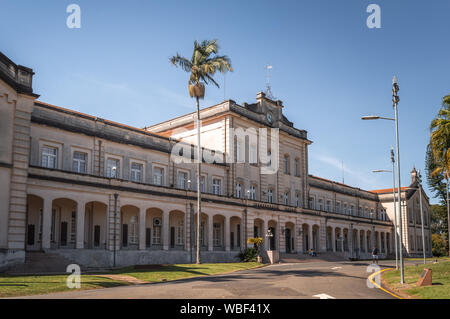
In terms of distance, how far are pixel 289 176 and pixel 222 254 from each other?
17.4 metres

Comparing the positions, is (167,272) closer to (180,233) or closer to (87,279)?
(87,279)

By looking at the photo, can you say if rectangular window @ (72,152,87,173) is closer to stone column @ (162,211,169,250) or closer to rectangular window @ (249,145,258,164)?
stone column @ (162,211,169,250)

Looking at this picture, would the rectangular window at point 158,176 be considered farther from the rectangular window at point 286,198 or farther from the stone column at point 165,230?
the rectangular window at point 286,198

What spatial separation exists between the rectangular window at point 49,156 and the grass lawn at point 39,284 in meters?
11.9

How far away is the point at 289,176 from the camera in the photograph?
55750mm

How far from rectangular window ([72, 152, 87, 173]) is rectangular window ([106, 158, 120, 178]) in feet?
6.35

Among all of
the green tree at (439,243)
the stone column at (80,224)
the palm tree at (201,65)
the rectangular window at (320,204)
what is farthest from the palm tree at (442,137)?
the green tree at (439,243)

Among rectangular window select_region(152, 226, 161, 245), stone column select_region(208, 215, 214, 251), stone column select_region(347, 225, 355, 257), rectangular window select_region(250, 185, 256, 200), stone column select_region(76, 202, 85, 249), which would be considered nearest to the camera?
stone column select_region(76, 202, 85, 249)

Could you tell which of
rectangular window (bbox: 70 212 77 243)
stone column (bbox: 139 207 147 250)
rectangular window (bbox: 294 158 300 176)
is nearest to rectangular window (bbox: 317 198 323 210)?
rectangular window (bbox: 294 158 300 176)

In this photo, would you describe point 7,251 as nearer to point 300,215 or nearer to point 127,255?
point 127,255

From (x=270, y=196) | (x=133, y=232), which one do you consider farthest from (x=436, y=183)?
(x=133, y=232)

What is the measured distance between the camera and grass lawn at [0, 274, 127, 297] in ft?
54.5

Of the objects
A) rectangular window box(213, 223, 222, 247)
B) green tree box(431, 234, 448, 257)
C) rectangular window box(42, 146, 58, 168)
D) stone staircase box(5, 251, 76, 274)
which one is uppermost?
rectangular window box(42, 146, 58, 168)
